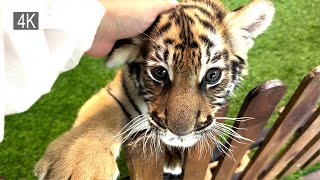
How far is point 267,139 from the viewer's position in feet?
4.58

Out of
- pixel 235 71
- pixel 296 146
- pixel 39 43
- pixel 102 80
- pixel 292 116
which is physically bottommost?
pixel 102 80

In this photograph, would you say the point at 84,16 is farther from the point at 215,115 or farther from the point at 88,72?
the point at 88,72

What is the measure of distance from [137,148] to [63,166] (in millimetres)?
189

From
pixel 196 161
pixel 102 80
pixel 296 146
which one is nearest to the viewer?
pixel 196 161

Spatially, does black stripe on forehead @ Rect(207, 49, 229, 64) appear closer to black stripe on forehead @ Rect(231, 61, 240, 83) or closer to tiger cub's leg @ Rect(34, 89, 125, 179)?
black stripe on forehead @ Rect(231, 61, 240, 83)

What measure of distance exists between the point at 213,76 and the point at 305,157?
0.92 m

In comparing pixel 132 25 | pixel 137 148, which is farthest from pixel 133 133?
pixel 132 25

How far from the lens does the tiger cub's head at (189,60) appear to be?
99 centimetres

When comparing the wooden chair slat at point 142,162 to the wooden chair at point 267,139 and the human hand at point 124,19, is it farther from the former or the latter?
the human hand at point 124,19

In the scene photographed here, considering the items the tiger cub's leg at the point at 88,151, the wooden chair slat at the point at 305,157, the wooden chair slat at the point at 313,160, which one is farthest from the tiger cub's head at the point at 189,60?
the wooden chair slat at the point at 313,160

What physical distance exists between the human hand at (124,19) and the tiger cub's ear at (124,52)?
0.09 feet

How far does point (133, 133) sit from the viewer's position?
44.4 inches

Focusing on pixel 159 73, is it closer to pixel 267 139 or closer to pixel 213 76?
pixel 213 76

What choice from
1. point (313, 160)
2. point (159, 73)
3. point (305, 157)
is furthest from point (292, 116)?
point (313, 160)
